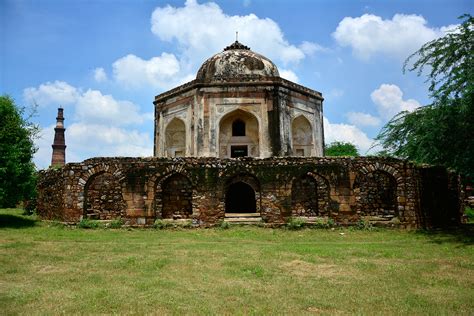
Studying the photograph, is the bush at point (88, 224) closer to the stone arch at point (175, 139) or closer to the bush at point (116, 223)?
the bush at point (116, 223)

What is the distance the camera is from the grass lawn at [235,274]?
4773mm

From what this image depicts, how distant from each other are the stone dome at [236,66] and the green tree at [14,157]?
789 cm

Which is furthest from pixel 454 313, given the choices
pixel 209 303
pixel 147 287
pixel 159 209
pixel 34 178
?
pixel 34 178

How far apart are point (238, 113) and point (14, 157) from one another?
9.31 meters

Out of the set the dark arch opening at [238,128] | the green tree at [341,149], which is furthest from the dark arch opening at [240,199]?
the green tree at [341,149]

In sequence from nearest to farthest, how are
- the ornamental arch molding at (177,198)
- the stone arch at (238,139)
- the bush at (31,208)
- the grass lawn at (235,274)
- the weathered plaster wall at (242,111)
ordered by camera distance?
the grass lawn at (235,274), the ornamental arch molding at (177,198), the weathered plaster wall at (242,111), the stone arch at (238,139), the bush at (31,208)

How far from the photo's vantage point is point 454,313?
448 cm

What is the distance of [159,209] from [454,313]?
10648mm

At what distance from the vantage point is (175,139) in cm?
1986

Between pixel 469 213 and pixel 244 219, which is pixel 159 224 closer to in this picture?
pixel 244 219

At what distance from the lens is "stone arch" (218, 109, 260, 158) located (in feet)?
59.5

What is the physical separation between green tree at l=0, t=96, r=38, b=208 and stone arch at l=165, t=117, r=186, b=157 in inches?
263

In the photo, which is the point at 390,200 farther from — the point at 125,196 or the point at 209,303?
the point at 209,303

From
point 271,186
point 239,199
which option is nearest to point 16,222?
point 239,199
